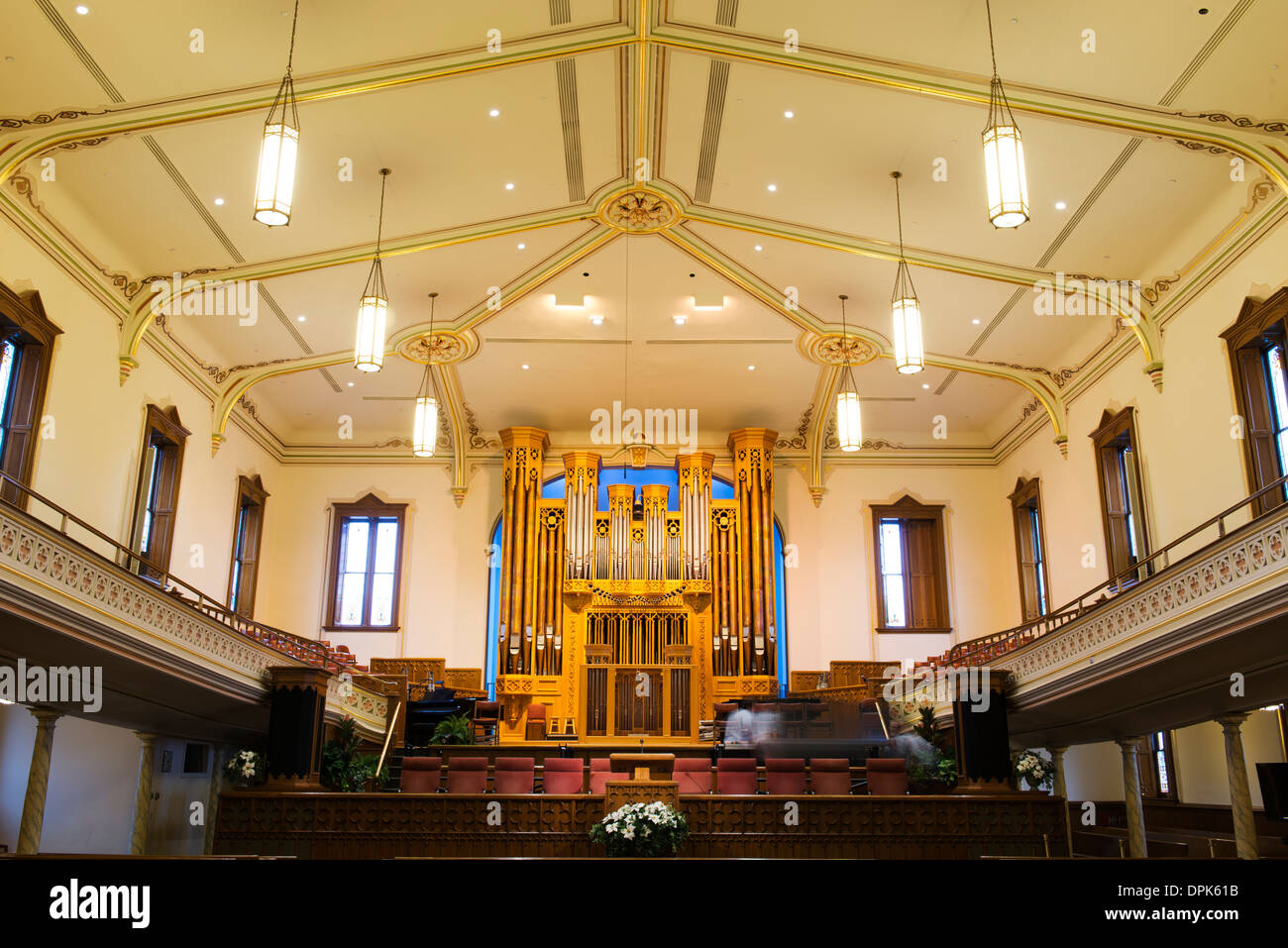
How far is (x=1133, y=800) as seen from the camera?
1209 centimetres

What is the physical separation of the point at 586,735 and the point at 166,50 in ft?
38.7

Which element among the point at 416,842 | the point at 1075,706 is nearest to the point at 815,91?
the point at 1075,706

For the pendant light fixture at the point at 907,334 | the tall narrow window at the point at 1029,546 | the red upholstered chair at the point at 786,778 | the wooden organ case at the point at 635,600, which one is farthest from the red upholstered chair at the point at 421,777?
the tall narrow window at the point at 1029,546

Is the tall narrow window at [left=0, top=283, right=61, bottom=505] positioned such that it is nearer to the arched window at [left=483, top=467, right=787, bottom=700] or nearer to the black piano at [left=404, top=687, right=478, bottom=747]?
the black piano at [left=404, top=687, right=478, bottom=747]

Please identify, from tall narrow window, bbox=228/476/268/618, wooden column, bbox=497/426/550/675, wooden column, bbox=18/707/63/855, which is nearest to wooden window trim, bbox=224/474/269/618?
tall narrow window, bbox=228/476/268/618

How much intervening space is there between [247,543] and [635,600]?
695cm

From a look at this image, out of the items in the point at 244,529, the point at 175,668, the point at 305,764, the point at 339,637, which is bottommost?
the point at 305,764

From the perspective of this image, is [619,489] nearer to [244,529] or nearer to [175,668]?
[244,529]

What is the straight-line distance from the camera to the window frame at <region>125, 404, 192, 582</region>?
45.0 feet

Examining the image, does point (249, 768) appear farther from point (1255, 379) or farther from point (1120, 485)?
point (1120, 485)

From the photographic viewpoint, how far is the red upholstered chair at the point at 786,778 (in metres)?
11.0

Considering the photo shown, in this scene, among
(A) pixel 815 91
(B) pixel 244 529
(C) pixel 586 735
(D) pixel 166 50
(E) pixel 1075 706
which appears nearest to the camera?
(D) pixel 166 50

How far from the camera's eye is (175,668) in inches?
393
